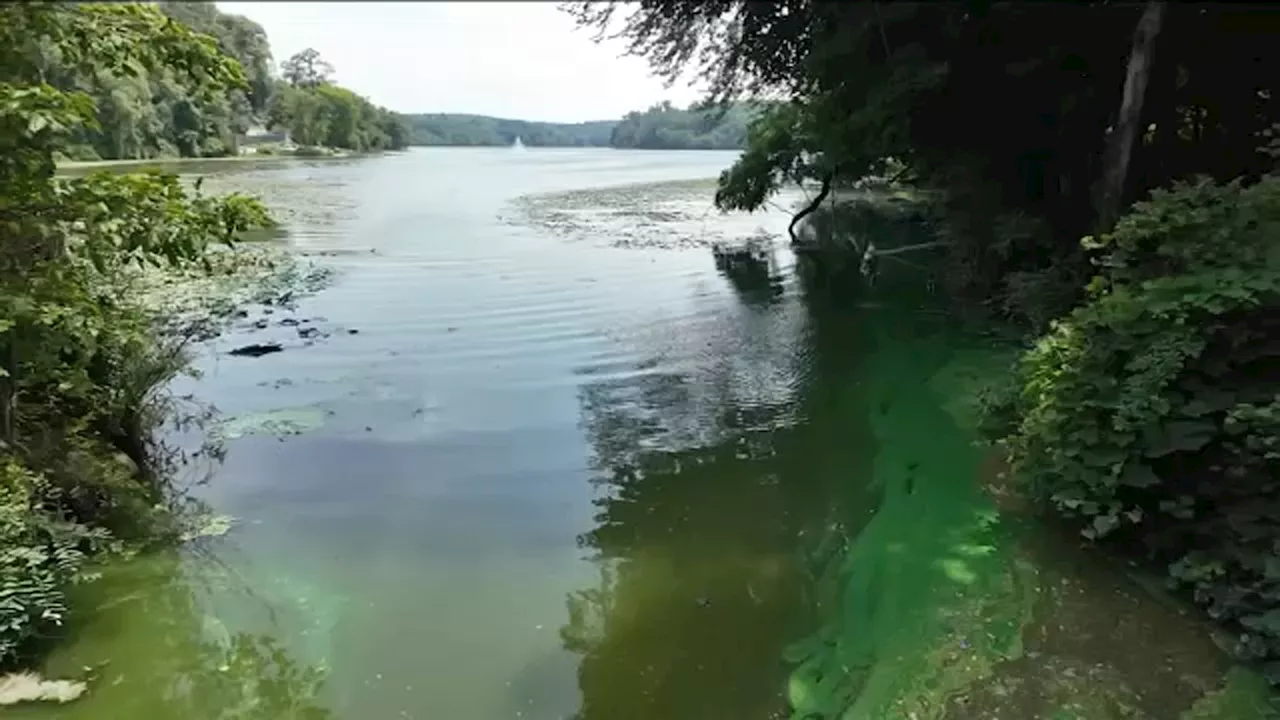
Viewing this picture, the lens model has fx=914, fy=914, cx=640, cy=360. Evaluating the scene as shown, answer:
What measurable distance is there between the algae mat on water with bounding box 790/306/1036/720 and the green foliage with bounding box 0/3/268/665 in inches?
155

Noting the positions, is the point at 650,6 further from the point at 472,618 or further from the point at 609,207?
the point at 609,207

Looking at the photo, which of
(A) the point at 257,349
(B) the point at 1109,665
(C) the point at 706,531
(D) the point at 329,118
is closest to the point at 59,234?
(C) the point at 706,531

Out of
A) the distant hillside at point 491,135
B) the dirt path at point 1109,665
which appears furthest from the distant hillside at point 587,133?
the dirt path at point 1109,665

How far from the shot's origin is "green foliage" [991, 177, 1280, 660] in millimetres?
4102

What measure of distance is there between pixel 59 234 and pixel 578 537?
357 cm

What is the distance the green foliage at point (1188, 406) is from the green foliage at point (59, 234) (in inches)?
190

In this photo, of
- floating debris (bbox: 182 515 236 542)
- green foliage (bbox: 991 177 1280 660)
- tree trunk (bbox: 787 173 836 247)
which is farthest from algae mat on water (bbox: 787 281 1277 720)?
tree trunk (bbox: 787 173 836 247)

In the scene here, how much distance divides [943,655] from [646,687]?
1413 mm

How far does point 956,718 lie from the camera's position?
3770mm

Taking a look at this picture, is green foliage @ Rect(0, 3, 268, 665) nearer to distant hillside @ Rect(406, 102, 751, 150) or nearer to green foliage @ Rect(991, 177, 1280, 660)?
green foliage @ Rect(991, 177, 1280, 660)

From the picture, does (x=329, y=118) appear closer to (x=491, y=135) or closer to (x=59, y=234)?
(x=491, y=135)

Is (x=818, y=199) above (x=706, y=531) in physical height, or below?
above

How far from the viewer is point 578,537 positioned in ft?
20.4

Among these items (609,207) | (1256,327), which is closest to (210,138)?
(609,207)
